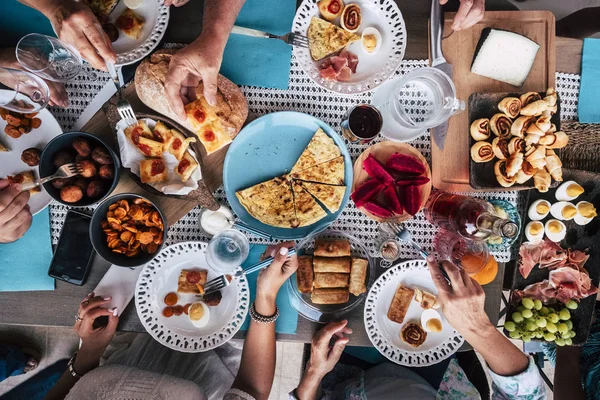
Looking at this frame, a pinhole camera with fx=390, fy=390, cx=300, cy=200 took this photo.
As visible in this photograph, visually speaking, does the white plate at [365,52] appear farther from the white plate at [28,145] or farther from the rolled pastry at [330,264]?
the white plate at [28,145]

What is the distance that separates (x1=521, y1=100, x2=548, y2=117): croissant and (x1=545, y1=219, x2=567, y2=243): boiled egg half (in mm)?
502

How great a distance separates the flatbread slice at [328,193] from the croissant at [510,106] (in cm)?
73

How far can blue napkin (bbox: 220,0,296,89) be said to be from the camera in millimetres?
1657

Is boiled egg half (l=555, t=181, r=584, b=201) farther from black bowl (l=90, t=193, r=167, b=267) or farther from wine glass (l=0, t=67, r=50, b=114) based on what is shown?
wine glass (l=0, t=67, r=50, b=114)

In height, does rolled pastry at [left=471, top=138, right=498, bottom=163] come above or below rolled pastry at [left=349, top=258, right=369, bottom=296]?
above

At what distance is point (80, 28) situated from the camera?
1382 mm

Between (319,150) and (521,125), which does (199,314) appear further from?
(521,125)

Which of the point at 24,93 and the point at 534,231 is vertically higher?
the point at 24,93

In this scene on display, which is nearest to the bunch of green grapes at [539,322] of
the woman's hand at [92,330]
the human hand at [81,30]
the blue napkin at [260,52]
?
the blue napkin at [260,52]

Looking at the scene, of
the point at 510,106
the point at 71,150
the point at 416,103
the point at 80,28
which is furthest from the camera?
the point at 416,103

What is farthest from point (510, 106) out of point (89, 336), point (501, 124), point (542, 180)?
point (89, 336)

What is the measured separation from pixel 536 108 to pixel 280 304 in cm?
134

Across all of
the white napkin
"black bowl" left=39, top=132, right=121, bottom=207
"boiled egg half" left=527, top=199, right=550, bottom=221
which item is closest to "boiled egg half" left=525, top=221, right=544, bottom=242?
"boiled egg half" left=527, top=199, right=550, bottom=221

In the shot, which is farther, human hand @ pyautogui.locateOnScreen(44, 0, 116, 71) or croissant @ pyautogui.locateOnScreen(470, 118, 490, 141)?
croissant @ pyautogui.locateOnScreen(470, 118, 490, 141)
